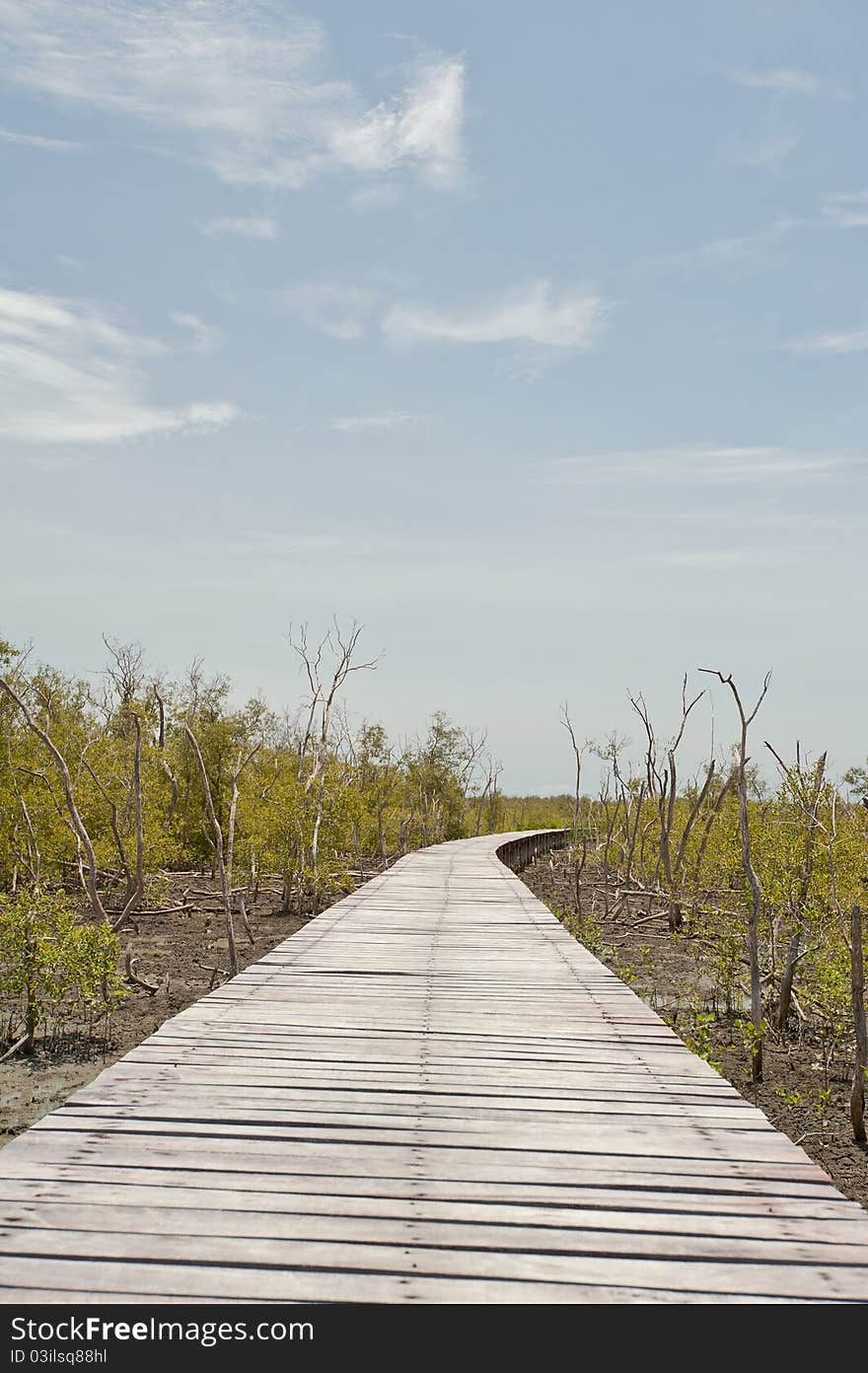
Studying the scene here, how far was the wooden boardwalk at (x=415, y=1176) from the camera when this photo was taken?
7.27ft

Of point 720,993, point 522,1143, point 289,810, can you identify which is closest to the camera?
point 522,1143

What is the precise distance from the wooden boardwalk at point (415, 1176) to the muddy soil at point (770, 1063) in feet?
7.16

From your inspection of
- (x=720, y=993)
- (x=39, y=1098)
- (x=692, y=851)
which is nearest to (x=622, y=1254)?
(x=39, y=1098)

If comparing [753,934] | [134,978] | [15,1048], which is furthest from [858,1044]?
[134,978]

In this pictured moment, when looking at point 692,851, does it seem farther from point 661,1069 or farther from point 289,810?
point 661,1069

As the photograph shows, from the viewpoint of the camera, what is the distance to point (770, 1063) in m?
8.48

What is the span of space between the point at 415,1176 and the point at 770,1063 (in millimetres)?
6715

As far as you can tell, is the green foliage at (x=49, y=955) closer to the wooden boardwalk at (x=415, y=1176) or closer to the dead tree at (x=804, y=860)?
the wooden boardwalk at (x=415, y=1176)

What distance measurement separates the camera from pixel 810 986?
944cm

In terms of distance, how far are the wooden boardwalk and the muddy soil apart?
2.18 meters

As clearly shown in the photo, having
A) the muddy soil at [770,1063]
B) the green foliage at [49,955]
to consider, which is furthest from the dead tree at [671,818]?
the green foliage at [49,955]

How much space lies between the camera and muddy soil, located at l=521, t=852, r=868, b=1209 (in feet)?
21.2

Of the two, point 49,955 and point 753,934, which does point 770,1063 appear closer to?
point 753,934
